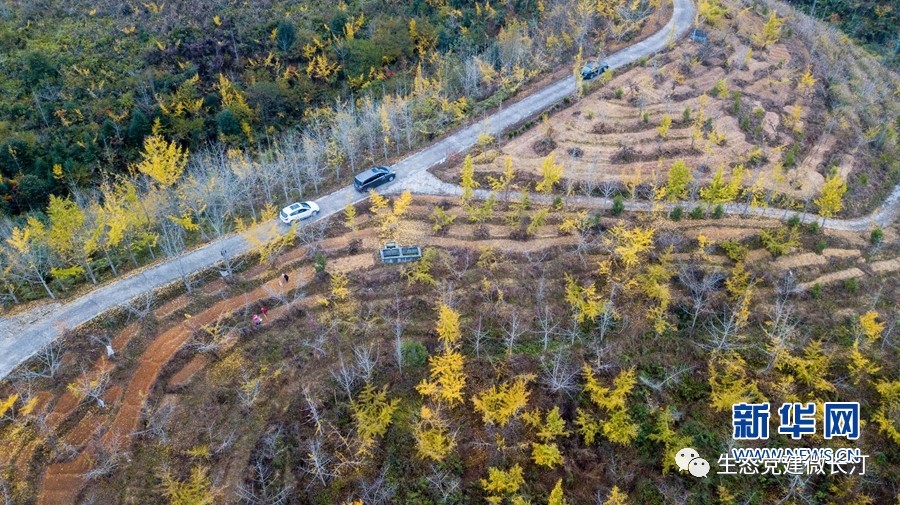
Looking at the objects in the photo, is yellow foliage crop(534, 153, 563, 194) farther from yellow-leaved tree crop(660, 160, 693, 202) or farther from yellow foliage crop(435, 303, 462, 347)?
yellow foliage crop(435, 303, 462, 347)

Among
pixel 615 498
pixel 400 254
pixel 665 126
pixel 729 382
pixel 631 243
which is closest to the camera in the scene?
pixel 615 498

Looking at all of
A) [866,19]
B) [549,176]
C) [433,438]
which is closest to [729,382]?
[433,438]

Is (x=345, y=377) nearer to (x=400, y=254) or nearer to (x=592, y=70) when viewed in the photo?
(x=400, y=254)

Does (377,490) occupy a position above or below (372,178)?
below

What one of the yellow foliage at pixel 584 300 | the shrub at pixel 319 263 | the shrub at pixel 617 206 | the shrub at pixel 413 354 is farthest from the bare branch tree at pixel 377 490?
the shrub at pixel 617 206

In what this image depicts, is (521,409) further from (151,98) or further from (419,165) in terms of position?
(151,98)
